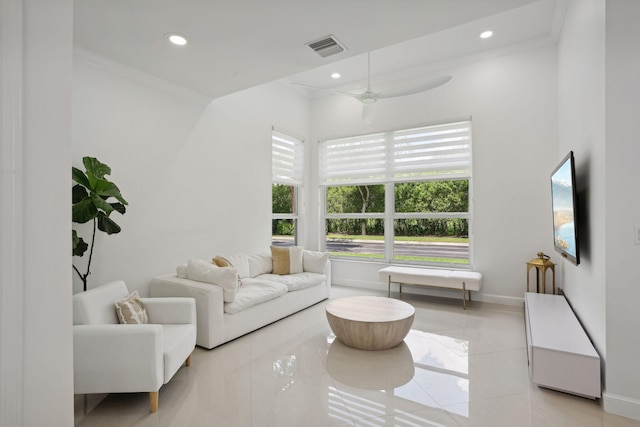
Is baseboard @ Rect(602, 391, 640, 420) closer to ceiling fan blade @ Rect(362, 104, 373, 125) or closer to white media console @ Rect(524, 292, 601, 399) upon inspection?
white media console @ Rect(524, 292, 601, 399)

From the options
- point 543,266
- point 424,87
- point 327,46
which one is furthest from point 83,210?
point 543,266

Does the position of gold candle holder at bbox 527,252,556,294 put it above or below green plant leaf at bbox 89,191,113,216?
below

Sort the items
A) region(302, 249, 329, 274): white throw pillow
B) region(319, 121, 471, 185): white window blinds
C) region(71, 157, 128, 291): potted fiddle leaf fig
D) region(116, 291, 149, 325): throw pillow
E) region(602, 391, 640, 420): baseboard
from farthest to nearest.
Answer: region(319, 121, 471, 185): white window blinds → region(302, 249, 329, 274): white throw pillow → region(71, 157, 128, 291): potted fiddle leaf fig → region(116, 291, 149, 325): throw pillow → region(602, 391, 640, 420): baseboard

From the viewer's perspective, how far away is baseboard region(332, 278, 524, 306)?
466 cm

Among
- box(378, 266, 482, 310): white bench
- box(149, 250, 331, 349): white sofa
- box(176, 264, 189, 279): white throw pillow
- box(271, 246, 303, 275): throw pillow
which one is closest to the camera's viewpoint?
box(149, 250, 331, 349): white sofa

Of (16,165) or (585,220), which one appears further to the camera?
(585,220)

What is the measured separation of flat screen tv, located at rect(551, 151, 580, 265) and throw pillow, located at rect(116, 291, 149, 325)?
11.8ft

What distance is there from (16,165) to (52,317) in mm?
712

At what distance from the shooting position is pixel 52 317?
60.6 inches

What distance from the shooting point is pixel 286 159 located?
5.88 meters

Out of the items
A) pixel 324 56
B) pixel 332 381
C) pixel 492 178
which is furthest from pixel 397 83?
pixel 332 381

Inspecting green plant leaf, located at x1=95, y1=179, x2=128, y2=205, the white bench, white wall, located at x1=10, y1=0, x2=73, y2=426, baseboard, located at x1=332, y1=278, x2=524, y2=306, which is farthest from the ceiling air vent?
baseboard, located at x1=332, y1=278, x2=524, y2=306

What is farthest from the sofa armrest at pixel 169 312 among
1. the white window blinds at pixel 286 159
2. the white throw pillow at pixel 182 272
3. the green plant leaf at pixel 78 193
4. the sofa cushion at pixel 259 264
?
the white window blinds at pixel 286 159

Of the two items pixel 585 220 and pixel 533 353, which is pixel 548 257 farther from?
pixel 533 353
